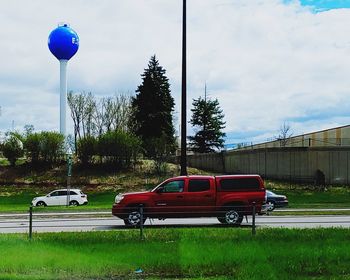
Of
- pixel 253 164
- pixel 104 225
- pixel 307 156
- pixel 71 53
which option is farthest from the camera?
pixel 71 53

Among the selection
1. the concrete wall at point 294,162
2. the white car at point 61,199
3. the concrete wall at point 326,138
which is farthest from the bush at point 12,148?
the concrete wall at point 326,138

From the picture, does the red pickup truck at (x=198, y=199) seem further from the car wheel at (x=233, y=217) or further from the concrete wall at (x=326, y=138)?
the concrete wall at (x=326, y=138)

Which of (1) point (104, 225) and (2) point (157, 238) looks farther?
(1) point (104, 225)

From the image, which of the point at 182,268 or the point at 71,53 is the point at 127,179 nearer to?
the point at 71,53

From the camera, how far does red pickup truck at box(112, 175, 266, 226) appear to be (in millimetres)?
21531

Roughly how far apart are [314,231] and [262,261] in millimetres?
5788

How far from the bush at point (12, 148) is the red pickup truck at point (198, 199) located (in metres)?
41.6

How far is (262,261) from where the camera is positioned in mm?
12078

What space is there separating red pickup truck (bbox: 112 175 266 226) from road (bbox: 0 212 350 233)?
0.60 meters

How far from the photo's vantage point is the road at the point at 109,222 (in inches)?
864

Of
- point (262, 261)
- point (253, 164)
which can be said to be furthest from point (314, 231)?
point (253, 164)

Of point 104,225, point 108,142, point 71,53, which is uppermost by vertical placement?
point 71,53

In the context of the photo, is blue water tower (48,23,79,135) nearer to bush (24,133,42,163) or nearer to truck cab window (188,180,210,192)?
bush (24,133,42,163)

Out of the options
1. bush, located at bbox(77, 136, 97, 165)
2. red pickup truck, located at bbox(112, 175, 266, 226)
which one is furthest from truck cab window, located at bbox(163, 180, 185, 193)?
bush, located at bbox(77, 136, 97, 165)
